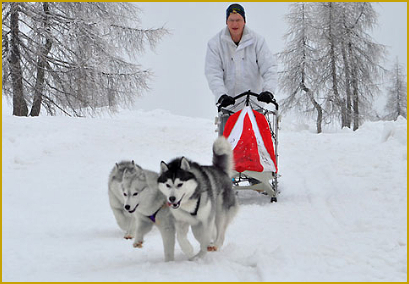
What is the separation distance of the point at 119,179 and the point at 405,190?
4284 millimetres

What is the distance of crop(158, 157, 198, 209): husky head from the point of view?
2990mm

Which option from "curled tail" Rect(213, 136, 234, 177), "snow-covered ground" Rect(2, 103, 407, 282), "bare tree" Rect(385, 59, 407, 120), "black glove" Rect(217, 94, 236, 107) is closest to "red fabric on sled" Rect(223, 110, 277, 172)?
"black glove" Rect(217, 94, 236, 107)

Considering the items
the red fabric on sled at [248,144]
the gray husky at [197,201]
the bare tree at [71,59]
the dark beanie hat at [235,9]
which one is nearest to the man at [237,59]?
the dark beanie hat at [235,9]

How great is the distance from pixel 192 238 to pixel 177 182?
1.41m

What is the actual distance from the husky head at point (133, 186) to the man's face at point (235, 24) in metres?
3.15

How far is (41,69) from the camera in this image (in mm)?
12750

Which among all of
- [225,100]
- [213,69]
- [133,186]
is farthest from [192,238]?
[213,69]

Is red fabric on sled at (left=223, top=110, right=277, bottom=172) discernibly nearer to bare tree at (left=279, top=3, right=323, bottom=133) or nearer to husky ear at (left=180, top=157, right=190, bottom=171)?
husky ear at (left=180, top=157, right=190, bottom=171)

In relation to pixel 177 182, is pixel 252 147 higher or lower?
higher

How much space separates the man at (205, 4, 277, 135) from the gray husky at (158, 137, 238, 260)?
2224 mm

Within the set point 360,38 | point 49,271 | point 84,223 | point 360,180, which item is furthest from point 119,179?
point 360,38

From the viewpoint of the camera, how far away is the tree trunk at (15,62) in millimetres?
11992

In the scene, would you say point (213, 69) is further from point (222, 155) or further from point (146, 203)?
point (146, 203)

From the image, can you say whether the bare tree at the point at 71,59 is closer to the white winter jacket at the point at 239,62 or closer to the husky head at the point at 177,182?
the white winter jacket at the point at 239,62
